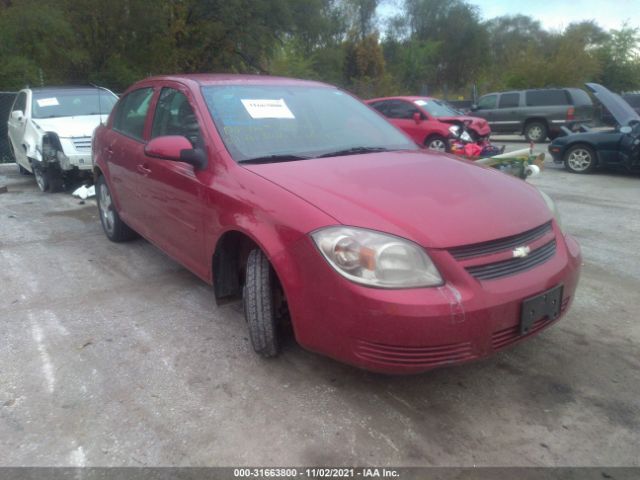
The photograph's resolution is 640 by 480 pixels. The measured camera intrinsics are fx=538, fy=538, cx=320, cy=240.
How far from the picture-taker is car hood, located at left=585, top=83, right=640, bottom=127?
7.67 meters

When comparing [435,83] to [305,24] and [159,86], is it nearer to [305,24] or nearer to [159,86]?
[305,24]

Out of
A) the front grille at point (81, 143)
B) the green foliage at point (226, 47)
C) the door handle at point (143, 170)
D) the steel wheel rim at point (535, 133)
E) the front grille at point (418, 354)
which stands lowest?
the steel wheel rim at point (535, 133)

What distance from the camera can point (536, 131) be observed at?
1678cm

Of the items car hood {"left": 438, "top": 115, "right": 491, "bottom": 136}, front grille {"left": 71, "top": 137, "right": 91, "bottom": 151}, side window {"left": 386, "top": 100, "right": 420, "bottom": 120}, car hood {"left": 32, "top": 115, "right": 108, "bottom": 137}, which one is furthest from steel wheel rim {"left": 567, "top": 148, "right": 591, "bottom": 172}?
front grille {"left": 71, "top": 137, "right": 91, "bottom": 151}

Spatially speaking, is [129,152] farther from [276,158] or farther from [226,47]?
[226,47]

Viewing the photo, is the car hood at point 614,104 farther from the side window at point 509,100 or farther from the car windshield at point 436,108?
the side window at point 509,100

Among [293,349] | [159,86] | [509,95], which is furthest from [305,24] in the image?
[293,349]

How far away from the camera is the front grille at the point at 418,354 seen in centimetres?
232

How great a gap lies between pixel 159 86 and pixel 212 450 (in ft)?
9.40

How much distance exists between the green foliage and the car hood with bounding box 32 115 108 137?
5546 millimetres

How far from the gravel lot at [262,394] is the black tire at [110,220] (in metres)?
1.11

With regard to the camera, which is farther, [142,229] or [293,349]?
[142,229]

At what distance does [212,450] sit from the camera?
232cm

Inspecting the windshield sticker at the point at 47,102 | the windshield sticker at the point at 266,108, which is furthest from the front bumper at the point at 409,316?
the windshield sticker at the point at 47,102
